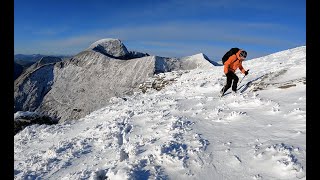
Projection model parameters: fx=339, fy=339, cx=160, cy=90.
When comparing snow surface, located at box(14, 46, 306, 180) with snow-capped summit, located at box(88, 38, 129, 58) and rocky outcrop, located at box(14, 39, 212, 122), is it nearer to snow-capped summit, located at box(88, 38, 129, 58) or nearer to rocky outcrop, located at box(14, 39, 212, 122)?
rocky outcrop, located at box(14, 39, 212, 122)

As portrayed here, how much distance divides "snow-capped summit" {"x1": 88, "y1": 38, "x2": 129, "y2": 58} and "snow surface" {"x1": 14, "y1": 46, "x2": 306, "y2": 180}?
199 ft

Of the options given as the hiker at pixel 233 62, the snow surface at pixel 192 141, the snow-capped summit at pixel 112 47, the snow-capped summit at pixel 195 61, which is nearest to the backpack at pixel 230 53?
the hiker at pixel 233 62

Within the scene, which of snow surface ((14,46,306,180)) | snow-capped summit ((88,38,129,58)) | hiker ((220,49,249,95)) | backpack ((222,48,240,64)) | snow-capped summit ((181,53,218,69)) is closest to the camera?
snow surface ((14,46,306,180))

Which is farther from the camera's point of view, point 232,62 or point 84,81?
point 84,81

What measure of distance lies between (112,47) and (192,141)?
7162cm

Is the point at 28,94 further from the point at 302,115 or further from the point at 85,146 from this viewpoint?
the point at 302,115

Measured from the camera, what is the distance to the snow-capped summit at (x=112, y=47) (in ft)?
255

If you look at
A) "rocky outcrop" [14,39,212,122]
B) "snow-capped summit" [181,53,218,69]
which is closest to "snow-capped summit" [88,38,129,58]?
"rocky outcrop" [14,39,212,122]

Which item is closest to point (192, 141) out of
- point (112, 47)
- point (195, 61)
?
point (195, 61)

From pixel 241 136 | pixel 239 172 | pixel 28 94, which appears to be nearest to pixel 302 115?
pixel 241 136

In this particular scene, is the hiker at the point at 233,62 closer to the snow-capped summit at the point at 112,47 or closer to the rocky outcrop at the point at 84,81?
the rocky outcrop at the point at 84,81

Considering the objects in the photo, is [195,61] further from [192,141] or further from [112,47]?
[192,141]

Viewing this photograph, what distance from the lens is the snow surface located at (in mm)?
8398

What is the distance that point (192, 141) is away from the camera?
34.1 ft
